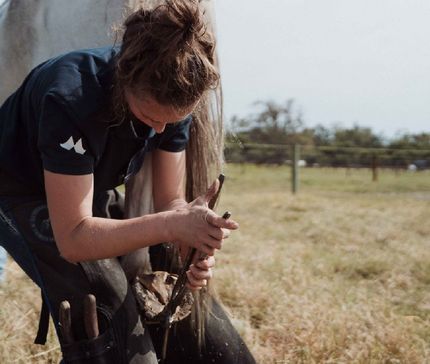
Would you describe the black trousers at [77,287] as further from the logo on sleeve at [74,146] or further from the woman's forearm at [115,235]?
the logo on sleeve at [74,146]

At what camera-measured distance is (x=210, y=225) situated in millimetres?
1263

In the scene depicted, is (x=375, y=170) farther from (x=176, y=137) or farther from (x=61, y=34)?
(x=176, y=137)

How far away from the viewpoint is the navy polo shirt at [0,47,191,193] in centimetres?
133

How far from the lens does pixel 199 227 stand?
4.16 ft

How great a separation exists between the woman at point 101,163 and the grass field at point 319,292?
0.69 meters

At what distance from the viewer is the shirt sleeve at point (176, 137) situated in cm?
167

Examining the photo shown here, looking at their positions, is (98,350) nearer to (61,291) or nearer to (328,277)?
(61,291)

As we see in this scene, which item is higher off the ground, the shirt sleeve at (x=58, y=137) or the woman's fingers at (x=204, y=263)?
the shirt sleeve at (x=58, y=137)

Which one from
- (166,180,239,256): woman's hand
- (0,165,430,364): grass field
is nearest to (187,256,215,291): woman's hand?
(166,180,239,256): woman's hand

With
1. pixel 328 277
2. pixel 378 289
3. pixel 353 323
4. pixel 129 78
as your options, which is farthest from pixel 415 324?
pixel 129 78

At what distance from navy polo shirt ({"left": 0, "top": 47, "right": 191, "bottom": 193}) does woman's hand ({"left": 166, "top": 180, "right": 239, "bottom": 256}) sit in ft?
0.77

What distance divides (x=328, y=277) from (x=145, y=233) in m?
2.26

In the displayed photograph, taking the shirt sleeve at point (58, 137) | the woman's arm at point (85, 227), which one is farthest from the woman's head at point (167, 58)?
the woman's arm at point (85, 227)

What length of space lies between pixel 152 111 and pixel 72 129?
0.18m
